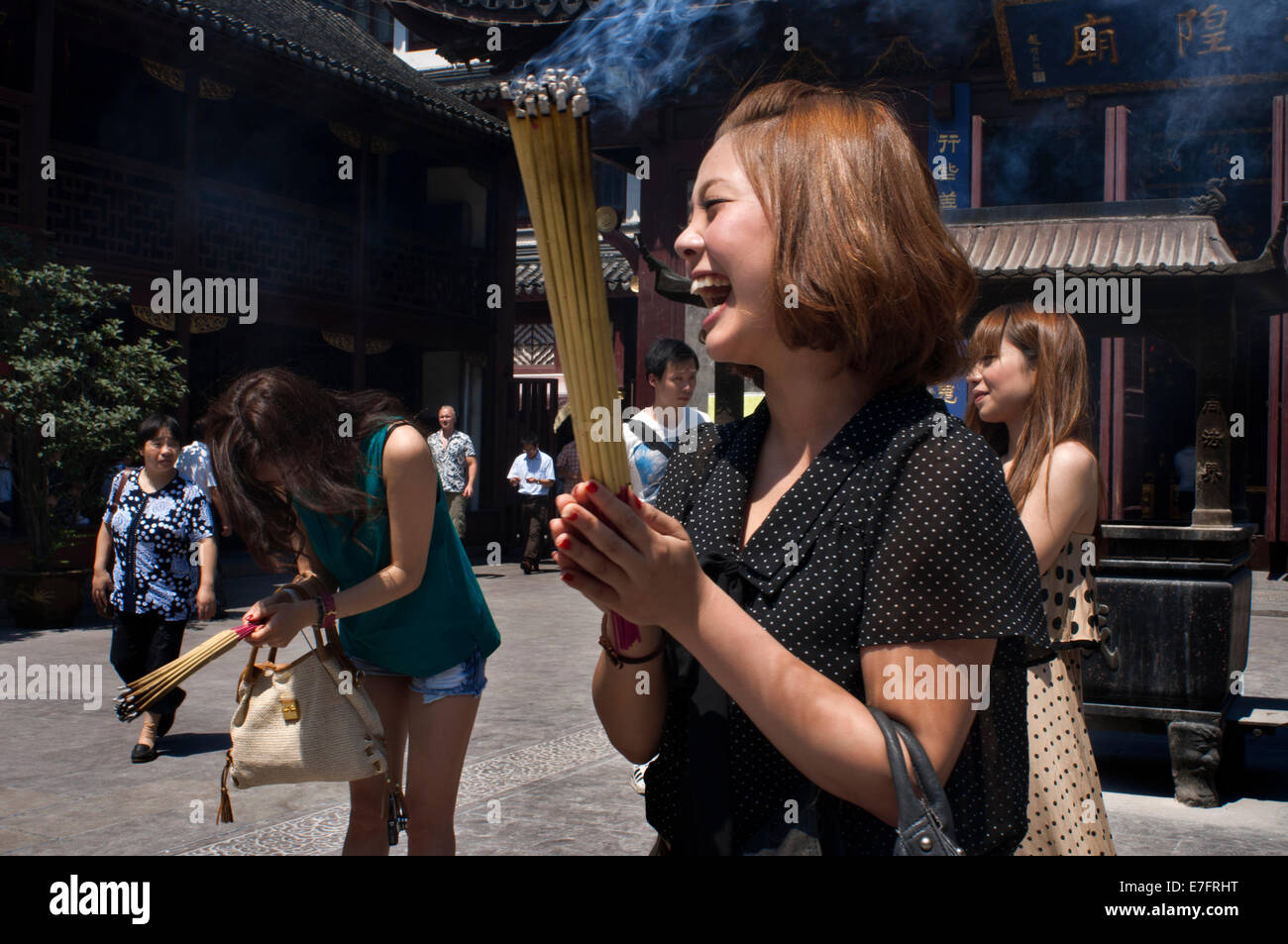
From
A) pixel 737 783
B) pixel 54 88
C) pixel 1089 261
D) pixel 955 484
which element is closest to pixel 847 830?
pixel 737 783

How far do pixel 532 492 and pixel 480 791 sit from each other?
1067 centimetres

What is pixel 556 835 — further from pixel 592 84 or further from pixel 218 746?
pixel 592 84

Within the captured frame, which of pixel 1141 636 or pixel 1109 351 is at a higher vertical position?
pixel 1109 351

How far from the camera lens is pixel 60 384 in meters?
9.91

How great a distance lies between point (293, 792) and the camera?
17.6 ft

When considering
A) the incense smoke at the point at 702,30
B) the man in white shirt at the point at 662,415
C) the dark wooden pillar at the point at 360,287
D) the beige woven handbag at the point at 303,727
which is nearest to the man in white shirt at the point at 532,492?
the dark wooden pillar at the point at 360,287

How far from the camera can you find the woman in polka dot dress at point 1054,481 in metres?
2.73

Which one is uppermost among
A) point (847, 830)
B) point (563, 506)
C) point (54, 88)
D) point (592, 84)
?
point (592, 84)

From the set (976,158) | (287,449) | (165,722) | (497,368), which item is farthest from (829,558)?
(497,368)

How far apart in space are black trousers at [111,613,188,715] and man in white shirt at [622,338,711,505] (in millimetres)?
2801

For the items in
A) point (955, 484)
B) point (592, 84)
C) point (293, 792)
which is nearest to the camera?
point (955, 484)

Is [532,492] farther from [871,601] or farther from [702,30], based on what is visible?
[871,601]

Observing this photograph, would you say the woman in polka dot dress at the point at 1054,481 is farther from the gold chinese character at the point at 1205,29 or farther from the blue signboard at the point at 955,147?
the blue signboard at the point at 955,147

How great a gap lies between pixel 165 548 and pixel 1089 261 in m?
5.18
